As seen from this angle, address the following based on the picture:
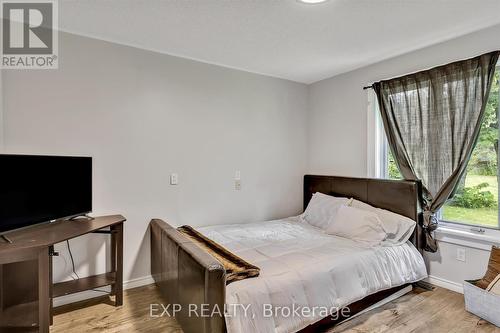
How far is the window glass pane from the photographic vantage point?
2436 mm

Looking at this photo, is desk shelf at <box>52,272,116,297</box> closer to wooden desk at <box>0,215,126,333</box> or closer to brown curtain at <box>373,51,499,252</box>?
wooden desk at <box>0,215,126,333</box>

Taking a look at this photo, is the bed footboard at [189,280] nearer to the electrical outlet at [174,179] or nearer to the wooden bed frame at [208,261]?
the wooden bed frame at [208,261]

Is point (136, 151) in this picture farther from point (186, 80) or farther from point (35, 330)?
point (35, 330)

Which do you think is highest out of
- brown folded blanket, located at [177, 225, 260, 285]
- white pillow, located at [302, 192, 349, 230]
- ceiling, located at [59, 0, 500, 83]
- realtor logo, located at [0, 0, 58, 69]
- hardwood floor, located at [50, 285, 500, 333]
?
ceiling, located at [59, 0, 500, 83]

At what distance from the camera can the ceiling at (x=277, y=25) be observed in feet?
6.75

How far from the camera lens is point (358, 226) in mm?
2734

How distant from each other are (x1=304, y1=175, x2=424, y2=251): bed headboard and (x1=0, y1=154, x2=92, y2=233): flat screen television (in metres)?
2.76

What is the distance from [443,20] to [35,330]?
3.85 meters

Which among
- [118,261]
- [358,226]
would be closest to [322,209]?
[358,226]

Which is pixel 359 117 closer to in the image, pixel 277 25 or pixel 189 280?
pixel 277 25

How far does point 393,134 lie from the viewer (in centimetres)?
301

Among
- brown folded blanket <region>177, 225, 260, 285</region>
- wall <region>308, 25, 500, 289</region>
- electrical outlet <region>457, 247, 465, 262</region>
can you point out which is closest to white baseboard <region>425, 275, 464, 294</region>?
wall <region>308, 25, 500, 289</region>

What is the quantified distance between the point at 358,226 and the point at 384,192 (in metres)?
0.56

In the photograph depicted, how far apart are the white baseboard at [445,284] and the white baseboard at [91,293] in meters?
2.90
